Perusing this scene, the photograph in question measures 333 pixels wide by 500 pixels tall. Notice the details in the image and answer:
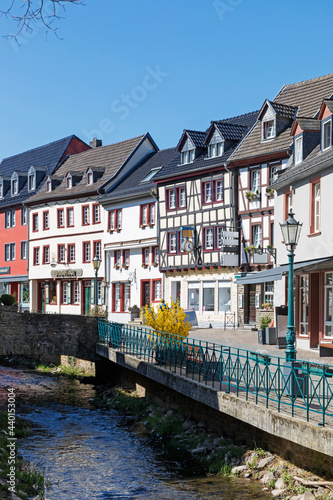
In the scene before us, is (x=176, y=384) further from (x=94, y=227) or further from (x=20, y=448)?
(x=94, y=227)

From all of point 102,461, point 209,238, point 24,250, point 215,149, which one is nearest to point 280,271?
point 102,461

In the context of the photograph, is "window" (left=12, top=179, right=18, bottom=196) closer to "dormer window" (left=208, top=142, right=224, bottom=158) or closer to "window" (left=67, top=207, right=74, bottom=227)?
"window" (left=67, top=207, right=74, bottom=227)

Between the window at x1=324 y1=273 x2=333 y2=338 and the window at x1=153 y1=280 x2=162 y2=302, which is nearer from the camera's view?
the window at x1=324 y1=273 x2=333 y2=338

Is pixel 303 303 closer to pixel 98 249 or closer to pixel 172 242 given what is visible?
pixel 172 242

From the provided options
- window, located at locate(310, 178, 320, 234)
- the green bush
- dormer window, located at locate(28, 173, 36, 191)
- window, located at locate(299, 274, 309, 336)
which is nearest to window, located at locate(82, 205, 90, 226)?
dormer window, located at locate(28, 173, 36, 191)

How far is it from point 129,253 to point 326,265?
22587mm

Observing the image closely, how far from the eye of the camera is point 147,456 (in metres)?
15.5

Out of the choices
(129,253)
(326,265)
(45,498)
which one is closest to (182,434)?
(45,498)

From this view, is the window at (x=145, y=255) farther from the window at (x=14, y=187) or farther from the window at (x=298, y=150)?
the window at (x=298, y=150)

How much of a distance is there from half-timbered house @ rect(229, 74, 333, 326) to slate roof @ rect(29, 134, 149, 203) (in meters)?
13.2

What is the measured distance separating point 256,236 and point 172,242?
6.54 m

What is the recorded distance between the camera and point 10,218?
5394cm

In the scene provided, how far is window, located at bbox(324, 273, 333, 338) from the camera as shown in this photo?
827 inches

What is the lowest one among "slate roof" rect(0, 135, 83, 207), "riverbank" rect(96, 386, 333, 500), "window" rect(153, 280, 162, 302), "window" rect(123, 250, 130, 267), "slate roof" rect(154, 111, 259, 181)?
"riverbank" rect(96, 386, 333, 500)
